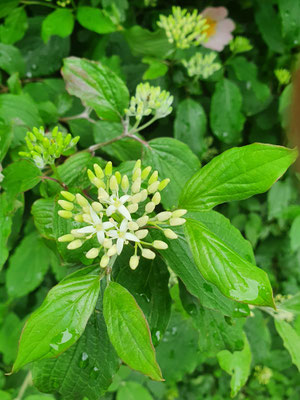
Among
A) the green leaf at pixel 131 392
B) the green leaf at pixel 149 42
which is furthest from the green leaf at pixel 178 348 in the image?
the green leaf at pixel 149 42

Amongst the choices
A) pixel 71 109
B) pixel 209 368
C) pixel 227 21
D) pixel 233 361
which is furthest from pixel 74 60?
pixel 209 368

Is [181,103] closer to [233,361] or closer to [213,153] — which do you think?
[213,153]

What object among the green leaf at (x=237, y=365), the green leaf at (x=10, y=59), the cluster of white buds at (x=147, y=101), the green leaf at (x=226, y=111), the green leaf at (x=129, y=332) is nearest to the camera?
the green leaf at (x=129, y=332)

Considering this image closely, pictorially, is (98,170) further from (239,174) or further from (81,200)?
(239,174)

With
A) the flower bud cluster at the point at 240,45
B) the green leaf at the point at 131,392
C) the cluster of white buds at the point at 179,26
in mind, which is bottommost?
the green leaf at the point at 131,392

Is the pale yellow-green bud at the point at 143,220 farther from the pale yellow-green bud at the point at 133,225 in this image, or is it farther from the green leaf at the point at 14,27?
the green leaf at the point at 14,27

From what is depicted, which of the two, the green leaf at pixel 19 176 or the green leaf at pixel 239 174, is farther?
the green leaf at pixel 19 176
